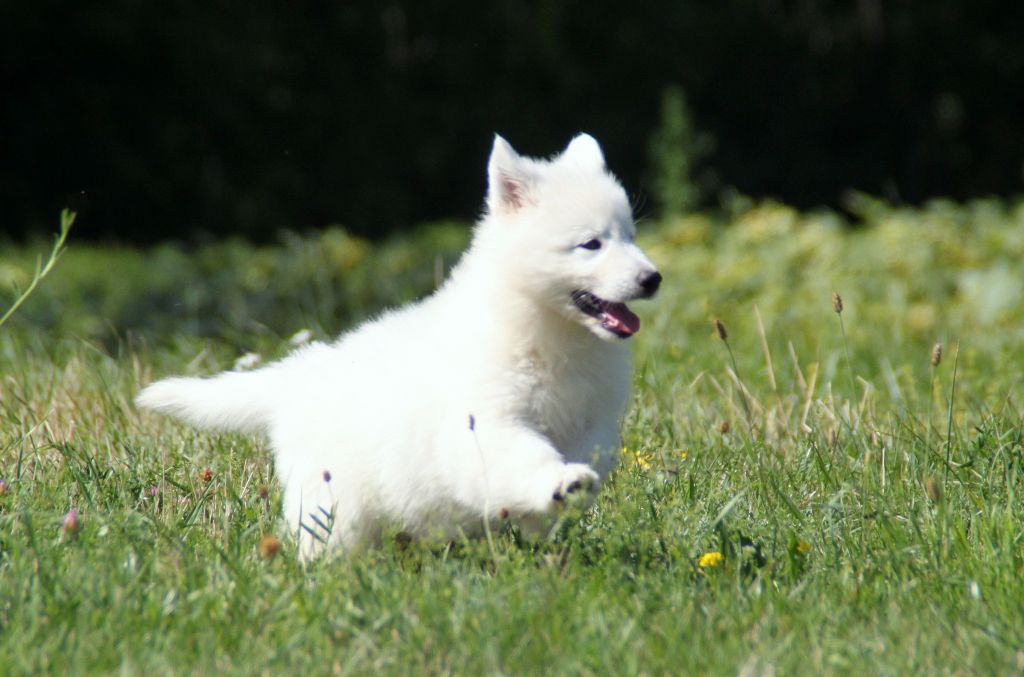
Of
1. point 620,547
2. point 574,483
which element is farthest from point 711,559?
point 574,483

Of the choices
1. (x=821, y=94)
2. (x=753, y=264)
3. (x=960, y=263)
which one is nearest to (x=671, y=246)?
(x=753, y=264)

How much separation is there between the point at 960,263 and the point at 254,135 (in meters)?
8.13

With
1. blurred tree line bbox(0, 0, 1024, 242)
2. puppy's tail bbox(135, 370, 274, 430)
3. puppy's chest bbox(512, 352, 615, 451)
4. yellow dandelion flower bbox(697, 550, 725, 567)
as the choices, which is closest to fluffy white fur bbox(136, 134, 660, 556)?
puppy's chest bbox(512, 352, 615, 451)

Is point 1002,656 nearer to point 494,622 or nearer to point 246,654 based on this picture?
point 494,622

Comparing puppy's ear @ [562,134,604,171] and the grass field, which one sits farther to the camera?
puppy's ear @ [562,134,604,171]

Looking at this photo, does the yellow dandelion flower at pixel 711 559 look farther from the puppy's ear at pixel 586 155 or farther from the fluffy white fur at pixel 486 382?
the puppy's ear at pixel 586 155

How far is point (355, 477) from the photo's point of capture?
3.19 metres

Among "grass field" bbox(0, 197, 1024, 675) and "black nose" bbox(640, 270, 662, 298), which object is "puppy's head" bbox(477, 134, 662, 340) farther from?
"grass field" bbox(0, 197, 1024, 675)

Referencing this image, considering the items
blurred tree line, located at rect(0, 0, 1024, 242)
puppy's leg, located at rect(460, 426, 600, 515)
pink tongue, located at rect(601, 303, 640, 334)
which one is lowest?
blurred tree line, located at rect(0, 0, 1024, 242)

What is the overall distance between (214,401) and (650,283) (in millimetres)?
1248

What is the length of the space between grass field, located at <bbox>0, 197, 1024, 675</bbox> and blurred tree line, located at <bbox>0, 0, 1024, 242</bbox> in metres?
7.13

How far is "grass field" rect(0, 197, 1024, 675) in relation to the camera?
2.53 meters

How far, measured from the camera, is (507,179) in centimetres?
333

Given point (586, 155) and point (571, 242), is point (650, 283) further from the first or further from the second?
point (586, 155)
